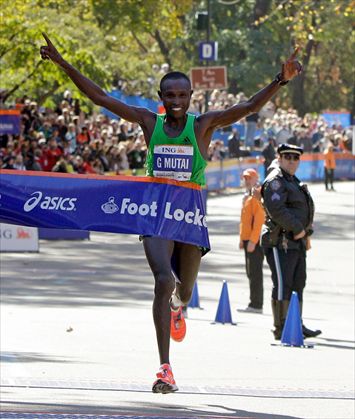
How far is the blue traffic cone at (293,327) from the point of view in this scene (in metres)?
14.2

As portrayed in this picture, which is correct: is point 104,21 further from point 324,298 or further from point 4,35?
point 324,298

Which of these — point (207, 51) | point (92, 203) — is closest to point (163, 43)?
point (207, 51)

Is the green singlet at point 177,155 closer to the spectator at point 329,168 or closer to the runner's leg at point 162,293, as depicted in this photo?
the runner's leg at point 162,293

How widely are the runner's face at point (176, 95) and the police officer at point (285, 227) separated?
5.35m

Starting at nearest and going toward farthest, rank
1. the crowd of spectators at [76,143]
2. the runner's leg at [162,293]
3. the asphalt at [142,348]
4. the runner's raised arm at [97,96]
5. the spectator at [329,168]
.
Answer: the runner's leg at [162,293]
the runner's raised arm at [97,96]
the asphalt at [142,348]
the crowd of spectators at [76,143]
the spectator at [329,168]

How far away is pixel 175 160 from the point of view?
9227 mm

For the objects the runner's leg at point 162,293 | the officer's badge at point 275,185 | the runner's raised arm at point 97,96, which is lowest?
the runner's leg at point 162,293

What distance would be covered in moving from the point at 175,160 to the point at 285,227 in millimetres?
5480

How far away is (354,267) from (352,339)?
933cm

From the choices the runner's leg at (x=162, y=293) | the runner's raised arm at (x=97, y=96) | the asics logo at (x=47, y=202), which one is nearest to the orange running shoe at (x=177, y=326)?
the asics logo at (x=47, y=202)

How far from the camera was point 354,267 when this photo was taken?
24750 mm

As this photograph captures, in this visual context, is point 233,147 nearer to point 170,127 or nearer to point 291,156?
point 291,156

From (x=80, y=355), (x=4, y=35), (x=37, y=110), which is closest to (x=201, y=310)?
(x=80, y=355)

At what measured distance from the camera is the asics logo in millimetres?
9680
